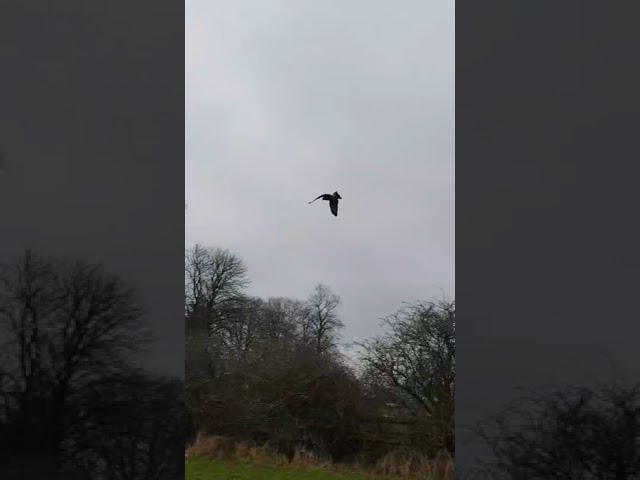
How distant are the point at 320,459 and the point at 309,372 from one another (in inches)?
18.7

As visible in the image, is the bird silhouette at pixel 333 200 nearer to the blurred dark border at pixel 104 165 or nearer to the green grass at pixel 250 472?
the blurred dark border at pixel 104 165

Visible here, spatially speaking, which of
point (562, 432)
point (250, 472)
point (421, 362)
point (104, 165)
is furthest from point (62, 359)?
point (562, 432)

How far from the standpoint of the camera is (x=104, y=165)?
2586mm

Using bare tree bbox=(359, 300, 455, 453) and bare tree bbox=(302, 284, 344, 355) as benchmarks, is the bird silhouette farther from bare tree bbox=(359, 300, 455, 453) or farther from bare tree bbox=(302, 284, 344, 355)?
bare tree bbox=(359, 300, 455, 453)

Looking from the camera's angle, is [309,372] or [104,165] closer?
[104,165]

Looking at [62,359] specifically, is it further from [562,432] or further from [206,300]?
[562,432]

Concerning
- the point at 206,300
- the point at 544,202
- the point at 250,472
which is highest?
the point at 544,202

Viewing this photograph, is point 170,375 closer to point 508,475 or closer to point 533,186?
point 508,475

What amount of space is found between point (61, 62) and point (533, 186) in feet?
6.32

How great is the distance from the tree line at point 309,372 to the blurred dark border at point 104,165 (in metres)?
1.05

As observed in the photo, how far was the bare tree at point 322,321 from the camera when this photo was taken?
11.5 ft

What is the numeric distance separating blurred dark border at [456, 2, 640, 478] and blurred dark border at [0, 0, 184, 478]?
117 cm

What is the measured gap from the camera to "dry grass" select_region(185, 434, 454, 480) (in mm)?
3305

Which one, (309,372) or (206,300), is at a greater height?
(206,300)
